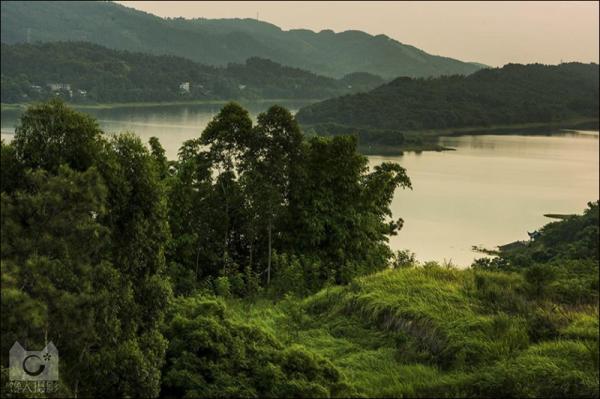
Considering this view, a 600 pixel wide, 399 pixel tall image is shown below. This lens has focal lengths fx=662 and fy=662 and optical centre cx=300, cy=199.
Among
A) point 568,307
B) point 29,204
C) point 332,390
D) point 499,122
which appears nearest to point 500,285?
point 568,307

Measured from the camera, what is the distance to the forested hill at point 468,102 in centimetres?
6072

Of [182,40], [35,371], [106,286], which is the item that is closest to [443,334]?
[106,286]

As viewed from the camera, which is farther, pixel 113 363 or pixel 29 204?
pixel 113 363

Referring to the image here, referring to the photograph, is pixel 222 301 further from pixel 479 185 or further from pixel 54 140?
pixel 479 185

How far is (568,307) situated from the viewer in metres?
6.73

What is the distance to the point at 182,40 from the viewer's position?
159500mm

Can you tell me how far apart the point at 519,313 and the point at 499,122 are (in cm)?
6283

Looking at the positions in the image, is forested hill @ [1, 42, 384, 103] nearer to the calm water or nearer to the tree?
the calm water

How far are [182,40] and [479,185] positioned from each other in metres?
139

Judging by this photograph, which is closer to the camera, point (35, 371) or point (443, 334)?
point (35, 371)

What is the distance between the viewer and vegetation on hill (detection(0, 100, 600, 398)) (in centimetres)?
401

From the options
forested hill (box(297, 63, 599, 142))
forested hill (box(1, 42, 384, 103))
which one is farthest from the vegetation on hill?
forested hill (box(1, 42, 384, 103))

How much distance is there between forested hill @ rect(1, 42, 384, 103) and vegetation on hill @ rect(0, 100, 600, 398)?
6209 centimetres

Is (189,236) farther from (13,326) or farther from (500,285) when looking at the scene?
(13,326)
